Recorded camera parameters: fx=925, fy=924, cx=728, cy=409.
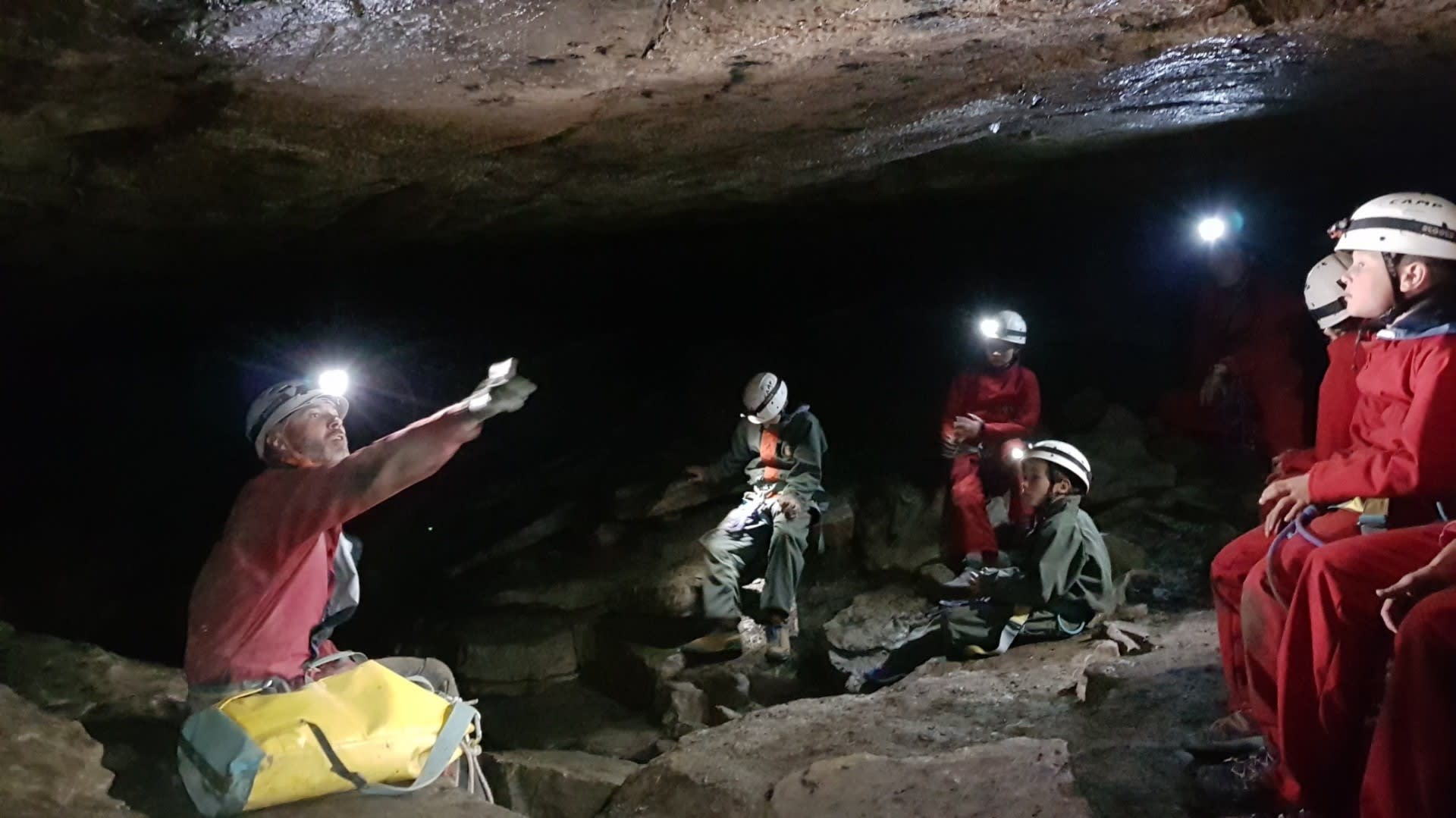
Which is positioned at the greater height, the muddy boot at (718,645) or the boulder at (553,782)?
the boulder at (553,782)

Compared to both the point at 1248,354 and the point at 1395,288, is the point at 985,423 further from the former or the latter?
the point at 1395,288

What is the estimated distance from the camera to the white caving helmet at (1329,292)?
3408 mm

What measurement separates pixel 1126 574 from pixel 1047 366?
12.2ft

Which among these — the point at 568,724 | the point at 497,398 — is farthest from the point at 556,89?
the point at 568,724

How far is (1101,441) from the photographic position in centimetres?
842

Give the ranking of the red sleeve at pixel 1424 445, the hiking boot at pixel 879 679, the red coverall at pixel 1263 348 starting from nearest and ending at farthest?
the red sleeve at pixel 1424 445, the hiking boot at pixel 879 679, the red coverall at pixel 1263 348

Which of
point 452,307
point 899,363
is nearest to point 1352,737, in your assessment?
point 899,363

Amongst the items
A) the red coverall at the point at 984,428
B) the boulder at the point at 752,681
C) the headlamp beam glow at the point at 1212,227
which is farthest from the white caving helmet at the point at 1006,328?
the boulder at the point at 752,681

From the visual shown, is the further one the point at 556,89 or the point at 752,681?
the point at 752,681

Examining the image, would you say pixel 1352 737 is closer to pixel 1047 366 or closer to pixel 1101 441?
pixel 1101 441

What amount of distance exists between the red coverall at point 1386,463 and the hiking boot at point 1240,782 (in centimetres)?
14

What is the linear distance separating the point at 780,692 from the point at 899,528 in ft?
6.93

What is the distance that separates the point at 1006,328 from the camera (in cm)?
688

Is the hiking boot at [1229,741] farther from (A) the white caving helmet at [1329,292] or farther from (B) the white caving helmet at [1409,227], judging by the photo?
(B) the white caving helmet at [1409,227]
